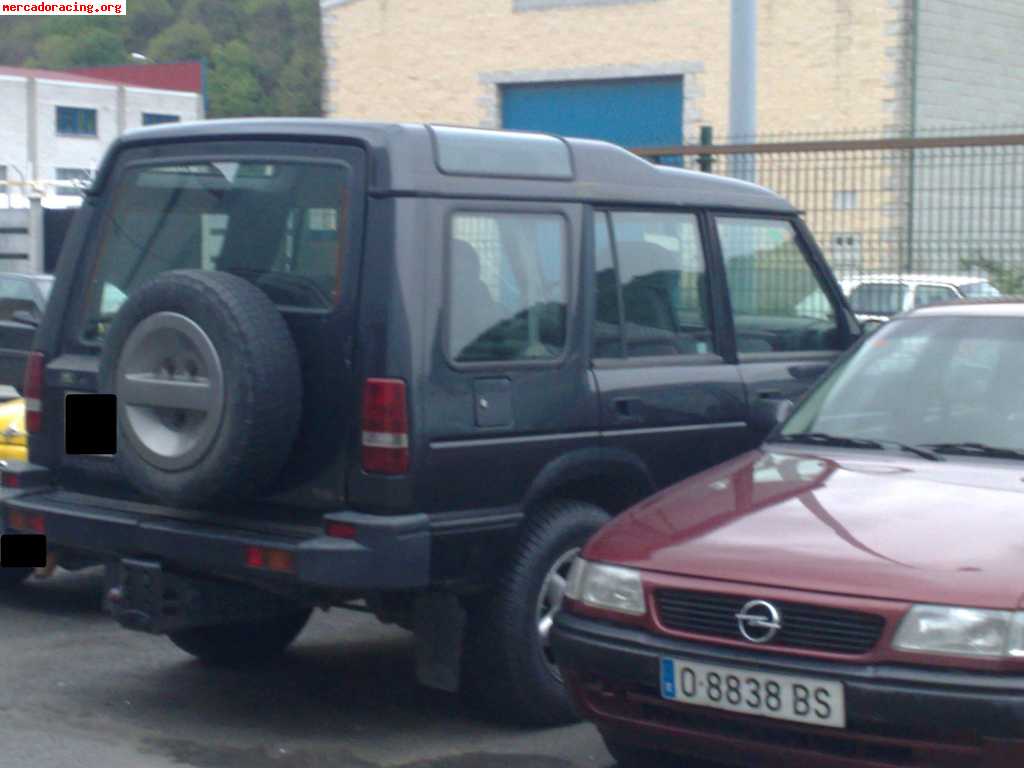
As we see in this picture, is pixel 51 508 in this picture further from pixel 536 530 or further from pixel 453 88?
pixel 453 88

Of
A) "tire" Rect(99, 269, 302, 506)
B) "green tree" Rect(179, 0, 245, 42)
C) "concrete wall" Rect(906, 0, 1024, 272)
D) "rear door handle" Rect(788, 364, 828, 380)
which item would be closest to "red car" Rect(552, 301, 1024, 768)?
"tire" Rect(99, 269, 302, 506)

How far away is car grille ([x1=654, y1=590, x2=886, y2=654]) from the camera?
14.5 feet

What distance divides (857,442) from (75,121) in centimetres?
6264

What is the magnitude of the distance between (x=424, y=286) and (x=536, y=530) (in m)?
1.01

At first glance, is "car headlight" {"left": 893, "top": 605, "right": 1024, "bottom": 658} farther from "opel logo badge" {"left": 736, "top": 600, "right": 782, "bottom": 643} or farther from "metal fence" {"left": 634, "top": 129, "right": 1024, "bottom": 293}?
"metal fence" {"left": 634, "top": 129, "right": 1024, "bottom": 293}

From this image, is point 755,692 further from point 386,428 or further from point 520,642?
point 386,428

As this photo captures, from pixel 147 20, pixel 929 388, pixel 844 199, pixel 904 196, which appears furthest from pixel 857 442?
pixel 147 20

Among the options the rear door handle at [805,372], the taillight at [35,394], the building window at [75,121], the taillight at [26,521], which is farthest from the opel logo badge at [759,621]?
the building window at [75,121]

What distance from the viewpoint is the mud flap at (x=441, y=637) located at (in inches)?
225

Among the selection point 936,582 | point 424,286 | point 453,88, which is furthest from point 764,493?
point 453,88

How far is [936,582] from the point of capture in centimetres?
439

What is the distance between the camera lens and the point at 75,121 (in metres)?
64.6

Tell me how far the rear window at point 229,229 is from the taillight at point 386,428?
1.29 feet

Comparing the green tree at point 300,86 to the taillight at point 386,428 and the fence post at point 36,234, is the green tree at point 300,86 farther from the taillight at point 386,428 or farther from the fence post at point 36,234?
the taillight at point 386,428
